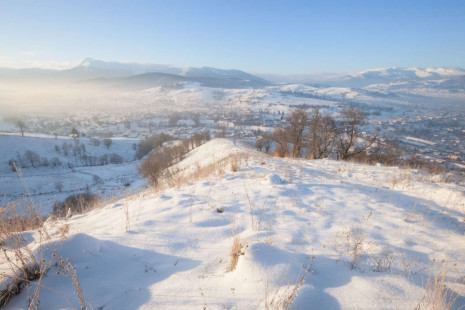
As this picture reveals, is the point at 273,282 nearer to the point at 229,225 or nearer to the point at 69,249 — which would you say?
the point at 229,225

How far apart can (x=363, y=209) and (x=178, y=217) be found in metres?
3.57

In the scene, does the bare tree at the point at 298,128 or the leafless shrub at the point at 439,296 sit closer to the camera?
the leafless shrub at the point at 439,296

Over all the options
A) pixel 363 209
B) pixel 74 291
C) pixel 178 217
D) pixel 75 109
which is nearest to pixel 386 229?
pixel 363 209

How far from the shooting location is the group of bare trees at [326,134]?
57.4ft

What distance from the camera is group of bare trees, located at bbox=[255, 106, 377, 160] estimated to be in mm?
17484

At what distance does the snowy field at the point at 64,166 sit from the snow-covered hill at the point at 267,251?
38564 millimetres

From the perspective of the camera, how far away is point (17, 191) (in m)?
43.2

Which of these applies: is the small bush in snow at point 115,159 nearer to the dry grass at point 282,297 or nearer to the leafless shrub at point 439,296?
the dry grass at point 282,297

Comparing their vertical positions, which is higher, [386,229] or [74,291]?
[74,291]

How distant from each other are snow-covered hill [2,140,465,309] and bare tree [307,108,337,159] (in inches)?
549

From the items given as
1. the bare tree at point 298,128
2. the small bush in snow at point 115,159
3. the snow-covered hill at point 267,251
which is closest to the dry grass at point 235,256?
the snow-covered hill at point 267,251

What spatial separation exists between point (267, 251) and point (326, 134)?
58.3ft

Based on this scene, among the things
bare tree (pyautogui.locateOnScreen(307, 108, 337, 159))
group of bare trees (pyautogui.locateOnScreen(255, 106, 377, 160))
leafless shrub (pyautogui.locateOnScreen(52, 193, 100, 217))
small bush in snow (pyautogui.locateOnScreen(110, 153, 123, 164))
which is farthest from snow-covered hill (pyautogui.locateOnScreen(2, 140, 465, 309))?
small bush in snow (pyautogui.locateOnScreen(110, 153, 123, 164))

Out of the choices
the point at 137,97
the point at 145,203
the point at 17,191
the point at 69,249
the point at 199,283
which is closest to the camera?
the point at 199,283
